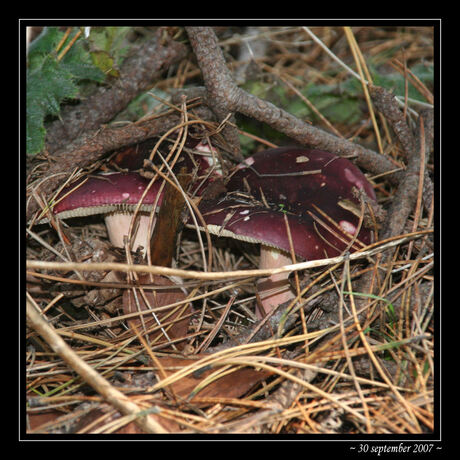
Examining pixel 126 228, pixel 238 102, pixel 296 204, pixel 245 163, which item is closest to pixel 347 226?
pixel 296 204

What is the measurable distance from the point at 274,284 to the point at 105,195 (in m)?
0.76

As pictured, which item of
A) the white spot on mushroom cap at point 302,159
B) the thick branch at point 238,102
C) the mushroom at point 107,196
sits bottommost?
the mushroom at point 107,196

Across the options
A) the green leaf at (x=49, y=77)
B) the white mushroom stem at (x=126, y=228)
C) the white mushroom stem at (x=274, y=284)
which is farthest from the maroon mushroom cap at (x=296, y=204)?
the green leaf at (x=49, y=77)

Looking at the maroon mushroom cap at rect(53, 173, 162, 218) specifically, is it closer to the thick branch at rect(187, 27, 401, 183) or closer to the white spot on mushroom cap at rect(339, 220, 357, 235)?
the thick branch at rect(187, 27, 401, 183)

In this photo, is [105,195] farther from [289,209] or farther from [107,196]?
[289,209]

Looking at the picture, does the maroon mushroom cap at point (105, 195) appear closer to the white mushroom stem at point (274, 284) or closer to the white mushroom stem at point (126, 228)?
the white mushroom stem at point (126, 228)

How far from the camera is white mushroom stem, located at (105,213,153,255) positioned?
1943 millimetres

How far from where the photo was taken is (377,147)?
2.50 metres

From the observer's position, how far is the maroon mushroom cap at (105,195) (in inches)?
68.5

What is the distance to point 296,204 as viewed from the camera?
6.08 ft

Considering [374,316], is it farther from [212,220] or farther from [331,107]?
[331,107]

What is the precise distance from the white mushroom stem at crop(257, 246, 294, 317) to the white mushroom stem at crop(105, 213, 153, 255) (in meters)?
0.52

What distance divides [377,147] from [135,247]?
4.72ft

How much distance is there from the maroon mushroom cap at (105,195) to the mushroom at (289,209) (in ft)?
0.84
